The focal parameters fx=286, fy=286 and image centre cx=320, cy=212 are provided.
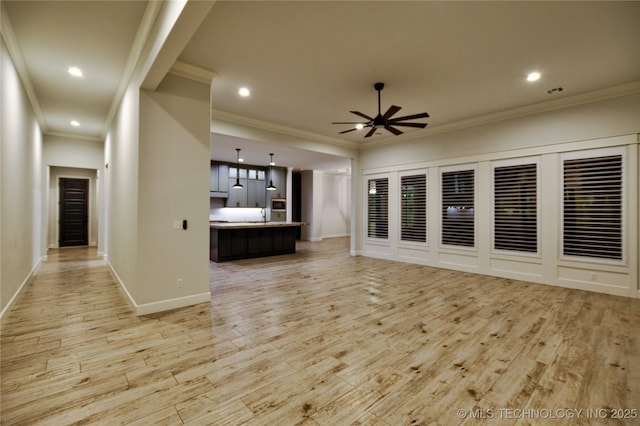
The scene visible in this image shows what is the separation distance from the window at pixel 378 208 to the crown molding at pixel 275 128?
1261 millimetres

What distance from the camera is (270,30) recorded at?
9.95 feet

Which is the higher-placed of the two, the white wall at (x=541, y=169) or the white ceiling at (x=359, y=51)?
the white ceiling at (x=359, y=51)

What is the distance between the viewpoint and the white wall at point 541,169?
4.32 m

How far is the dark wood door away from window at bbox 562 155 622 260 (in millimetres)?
12451

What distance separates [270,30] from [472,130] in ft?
15.4

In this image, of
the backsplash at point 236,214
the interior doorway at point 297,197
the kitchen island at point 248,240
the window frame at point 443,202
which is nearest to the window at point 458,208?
the window frame at point 443,202

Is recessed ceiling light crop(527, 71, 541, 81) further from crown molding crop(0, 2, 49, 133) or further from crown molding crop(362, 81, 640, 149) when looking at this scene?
crown molding crop(0, 2, 49, 133)

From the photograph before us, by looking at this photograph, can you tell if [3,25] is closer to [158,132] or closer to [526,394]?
[158,132]

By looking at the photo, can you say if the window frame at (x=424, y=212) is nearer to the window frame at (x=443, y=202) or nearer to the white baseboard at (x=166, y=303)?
the window frame at (x=443, y=202)

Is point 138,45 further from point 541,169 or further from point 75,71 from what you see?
point 541,169

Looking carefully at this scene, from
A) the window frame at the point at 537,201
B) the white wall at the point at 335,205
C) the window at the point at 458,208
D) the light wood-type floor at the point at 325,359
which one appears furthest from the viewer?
the white wall at the point at 335,205

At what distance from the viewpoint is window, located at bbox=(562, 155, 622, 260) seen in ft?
14.5

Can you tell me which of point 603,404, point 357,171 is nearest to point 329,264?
point 357,171

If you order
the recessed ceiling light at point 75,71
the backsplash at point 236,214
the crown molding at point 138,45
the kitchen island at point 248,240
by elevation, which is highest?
the recessed ceiling light at point 75,71
